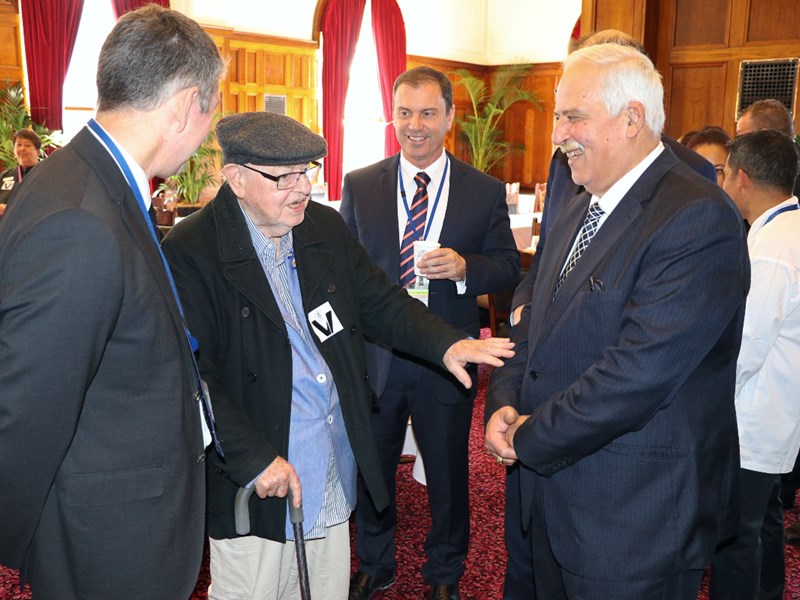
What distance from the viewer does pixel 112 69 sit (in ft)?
4.96

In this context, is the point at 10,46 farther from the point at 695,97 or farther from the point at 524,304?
the point at 524,304

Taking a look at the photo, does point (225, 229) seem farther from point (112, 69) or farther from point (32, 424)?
point (32, 424)

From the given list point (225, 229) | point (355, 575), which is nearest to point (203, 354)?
point (225, 229)

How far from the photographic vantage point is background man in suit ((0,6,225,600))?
1316mm

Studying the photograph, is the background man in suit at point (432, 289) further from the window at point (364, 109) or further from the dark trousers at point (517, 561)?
the window at point (364, 109)

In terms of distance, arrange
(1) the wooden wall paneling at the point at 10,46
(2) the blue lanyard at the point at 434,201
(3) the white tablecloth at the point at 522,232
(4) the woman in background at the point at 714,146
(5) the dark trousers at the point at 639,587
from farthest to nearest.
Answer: (1) the wooden wall paneling at the point at 10,46 → (3) the white tablecloth at the point at 522,232 → (4) the woman in background at the point at 714,146 → (2) the blue lanyard at the point at 434,201 → (5) the dark trousers at the point at 639,587

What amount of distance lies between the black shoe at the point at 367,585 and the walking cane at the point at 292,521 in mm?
1066

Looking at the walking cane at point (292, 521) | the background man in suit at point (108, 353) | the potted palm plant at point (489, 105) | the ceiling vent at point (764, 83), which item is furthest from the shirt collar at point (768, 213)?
the potted palm plant at point (489, 105)

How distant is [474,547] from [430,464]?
2.32 feet

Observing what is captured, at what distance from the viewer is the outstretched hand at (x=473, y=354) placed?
2133 mm

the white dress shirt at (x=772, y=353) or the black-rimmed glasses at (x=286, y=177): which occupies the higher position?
the black-rimmed glasses at (x=286, y=177)

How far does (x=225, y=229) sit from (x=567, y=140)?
0.94 meters

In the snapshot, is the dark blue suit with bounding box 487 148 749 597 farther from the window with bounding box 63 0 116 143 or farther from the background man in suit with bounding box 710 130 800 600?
the window with bounding box 63 0 116 143

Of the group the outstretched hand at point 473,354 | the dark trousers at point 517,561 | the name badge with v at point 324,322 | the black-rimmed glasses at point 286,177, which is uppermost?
the black-rimmed glasses at point 286,177
